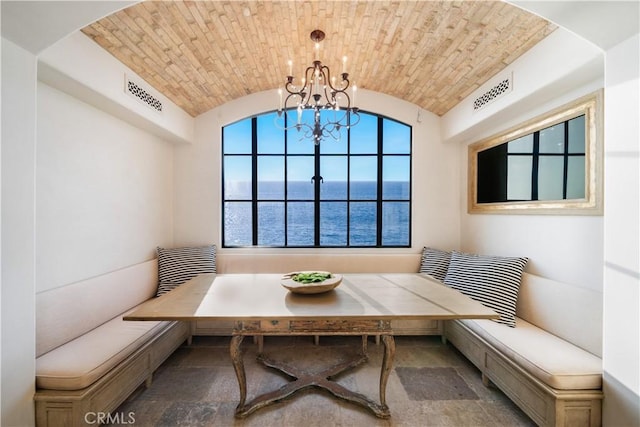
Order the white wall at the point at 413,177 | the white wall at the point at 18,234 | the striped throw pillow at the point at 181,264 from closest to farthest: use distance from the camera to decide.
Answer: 1. the white wall at the point at 18,234
2. the striped throw pillow at the point at 181,264
3. the white wall at the point at 413,177

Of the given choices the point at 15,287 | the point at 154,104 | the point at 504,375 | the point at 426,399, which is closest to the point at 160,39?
the point at 154,104

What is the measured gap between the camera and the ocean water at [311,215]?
357 cm

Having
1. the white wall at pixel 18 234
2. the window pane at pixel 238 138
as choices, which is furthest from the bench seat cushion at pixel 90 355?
the window pane at pixel 238 138

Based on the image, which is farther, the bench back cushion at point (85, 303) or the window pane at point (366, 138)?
the window pane at point (366, 138)

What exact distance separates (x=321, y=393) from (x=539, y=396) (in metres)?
1.39

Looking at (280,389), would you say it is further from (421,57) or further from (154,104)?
(421,57)

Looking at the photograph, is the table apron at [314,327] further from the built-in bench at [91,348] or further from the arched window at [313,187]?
the arched window at [313,187]

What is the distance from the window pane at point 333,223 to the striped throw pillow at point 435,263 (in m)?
0.97

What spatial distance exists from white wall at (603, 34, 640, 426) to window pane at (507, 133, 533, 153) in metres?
0.92

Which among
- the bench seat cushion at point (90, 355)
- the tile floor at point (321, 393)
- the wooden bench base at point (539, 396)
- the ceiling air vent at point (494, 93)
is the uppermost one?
the ceiling air vent at point (494, 93)

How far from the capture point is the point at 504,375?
1.93m

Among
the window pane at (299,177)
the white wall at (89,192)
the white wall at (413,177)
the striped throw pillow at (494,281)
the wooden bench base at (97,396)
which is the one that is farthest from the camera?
the window pane at (299,177)

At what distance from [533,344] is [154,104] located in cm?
370

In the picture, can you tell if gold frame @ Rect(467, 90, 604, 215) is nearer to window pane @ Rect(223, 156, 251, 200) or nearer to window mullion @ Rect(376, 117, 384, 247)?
window mullion @ Rect(376, 117, 384, 247)
